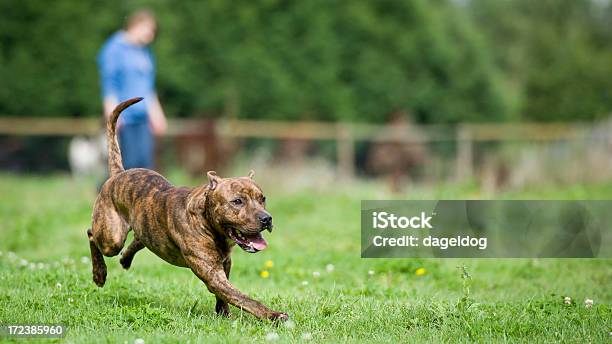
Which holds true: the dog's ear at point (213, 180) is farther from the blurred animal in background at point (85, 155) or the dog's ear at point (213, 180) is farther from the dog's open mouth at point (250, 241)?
the blurred animal in background at point (85, 155)

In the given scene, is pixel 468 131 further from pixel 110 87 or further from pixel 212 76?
pixel 110 87

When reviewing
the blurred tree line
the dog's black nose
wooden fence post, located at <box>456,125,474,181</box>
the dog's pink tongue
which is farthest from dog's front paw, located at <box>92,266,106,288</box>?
the blurred tree line

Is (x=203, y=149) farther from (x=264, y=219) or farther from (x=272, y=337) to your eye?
(x=272, y=337)

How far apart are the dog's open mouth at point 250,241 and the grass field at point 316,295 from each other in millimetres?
458

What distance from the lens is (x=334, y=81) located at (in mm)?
21172

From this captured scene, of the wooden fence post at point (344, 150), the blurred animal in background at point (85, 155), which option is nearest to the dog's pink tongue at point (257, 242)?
the blurred animal in background at point (85, 155)

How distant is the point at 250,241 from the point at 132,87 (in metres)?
4.93

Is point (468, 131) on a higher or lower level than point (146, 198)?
higher

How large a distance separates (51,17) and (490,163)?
10.5 metres

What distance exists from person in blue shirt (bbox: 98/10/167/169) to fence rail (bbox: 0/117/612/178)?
249 inches

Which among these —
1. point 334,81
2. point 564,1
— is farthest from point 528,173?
point 564,1

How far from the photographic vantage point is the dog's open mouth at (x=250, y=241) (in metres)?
4.98

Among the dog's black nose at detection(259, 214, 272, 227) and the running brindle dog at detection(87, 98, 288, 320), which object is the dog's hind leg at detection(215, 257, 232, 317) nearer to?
the running brindle dog at detection(87, 98, 288, 320)

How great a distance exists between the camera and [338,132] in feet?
58.9
